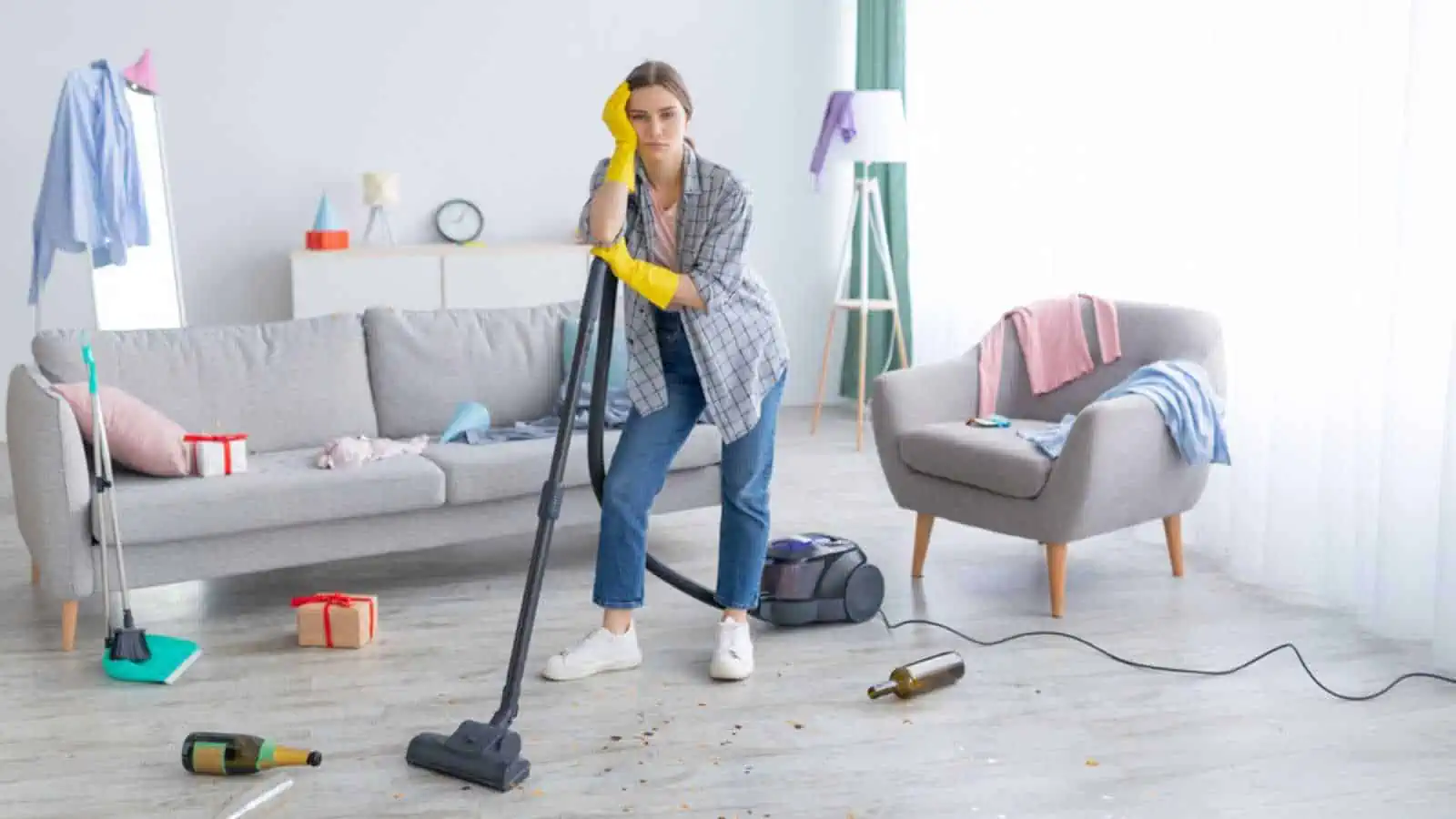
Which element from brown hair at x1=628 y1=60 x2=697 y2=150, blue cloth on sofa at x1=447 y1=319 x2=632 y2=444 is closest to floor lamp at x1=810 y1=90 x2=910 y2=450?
blue cloth on sofa at x1=447 y1=319 x2=632 y2=444

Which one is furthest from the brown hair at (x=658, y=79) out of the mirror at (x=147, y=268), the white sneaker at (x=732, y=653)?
the mirror at (x=147, y=268)

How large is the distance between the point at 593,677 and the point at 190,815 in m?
0.96

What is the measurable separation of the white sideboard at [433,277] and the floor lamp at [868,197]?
1.08 metres

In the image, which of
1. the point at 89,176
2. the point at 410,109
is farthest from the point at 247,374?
the point at 410,109

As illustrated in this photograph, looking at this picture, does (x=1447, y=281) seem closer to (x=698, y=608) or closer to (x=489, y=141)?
(x=698, y=608)

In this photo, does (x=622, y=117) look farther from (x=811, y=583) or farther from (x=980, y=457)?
(x=980, y=457)

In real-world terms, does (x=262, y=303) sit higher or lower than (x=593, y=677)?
higher

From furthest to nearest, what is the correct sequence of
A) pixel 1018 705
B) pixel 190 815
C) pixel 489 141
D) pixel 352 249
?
pixel 489 141, pixel 352 249, pixel 1018 705, pixel 190 815

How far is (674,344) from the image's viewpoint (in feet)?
10.5

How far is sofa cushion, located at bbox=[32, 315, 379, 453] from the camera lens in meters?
4.09

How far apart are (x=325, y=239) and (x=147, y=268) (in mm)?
788

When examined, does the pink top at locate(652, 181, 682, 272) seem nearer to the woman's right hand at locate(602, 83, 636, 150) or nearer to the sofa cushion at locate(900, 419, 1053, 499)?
the woman's right hand at locate(602, 83, 636, 150)

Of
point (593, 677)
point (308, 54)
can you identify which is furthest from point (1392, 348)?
point (308, 54)

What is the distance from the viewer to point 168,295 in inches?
228
